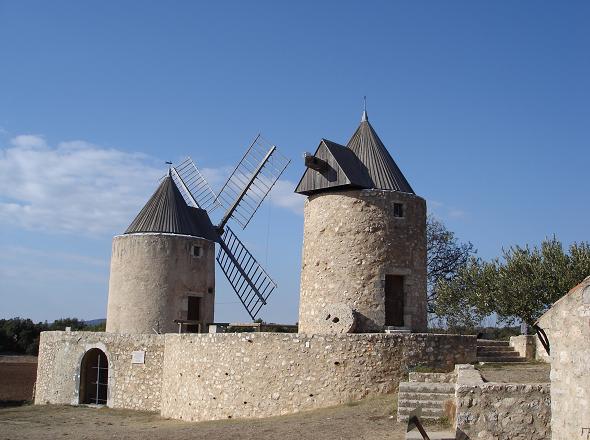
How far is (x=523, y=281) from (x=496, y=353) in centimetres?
503

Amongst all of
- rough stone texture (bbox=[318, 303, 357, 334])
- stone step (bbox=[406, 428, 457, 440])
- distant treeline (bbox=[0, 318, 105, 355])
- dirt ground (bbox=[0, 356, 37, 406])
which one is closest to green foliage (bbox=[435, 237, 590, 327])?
rough stone texture (bbox=[318, 303, 357, 334])

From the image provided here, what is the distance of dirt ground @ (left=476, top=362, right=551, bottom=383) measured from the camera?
10452mm

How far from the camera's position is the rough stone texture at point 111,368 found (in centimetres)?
1709

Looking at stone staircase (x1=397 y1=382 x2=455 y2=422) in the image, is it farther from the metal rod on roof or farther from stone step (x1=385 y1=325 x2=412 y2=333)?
the metal rod on roof

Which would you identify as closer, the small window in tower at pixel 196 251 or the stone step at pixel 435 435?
the stone step at pixel 435 435

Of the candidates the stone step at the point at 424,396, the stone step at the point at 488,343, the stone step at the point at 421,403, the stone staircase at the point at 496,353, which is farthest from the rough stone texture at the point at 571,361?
the stone step at the point at 488,343

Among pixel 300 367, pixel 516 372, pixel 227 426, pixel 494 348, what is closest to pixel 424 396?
pixel 516 372

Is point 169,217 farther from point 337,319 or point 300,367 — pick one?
point 300,367

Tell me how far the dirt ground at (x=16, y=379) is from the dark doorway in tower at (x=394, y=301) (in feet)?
51.3

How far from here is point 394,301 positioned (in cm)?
1506

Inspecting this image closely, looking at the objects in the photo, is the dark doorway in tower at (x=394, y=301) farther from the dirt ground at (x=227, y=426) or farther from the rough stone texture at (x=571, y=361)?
the rough stone texture at (x=571, y=361)

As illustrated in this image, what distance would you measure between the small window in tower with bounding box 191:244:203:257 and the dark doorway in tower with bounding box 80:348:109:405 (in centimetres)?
370

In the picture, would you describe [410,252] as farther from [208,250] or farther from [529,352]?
[208,250]

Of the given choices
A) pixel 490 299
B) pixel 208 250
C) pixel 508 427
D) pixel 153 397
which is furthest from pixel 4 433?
pixel 490 299
